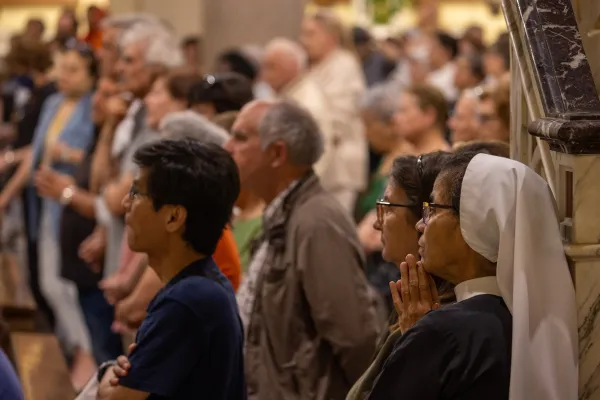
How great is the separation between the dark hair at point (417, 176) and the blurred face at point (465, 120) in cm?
274

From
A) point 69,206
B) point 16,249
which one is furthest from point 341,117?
point 16,249

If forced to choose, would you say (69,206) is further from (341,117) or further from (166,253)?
(166,253)

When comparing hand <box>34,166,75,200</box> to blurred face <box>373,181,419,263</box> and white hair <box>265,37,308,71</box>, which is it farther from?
blurred face <box>373,181,419,263</box>

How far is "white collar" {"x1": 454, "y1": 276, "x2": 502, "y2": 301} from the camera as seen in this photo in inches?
102

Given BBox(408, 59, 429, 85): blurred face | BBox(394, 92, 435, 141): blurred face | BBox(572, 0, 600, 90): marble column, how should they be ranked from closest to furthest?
1. BBox(572, 0, 600, 90): marble column
2. BBox(394, 92, 435, 141): blurred face
3. BBox(408, 59, 429, 85): blurred face

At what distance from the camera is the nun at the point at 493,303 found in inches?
96.2

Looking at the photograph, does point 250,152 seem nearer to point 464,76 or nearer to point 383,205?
point 383,205

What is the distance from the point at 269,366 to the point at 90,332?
2.69 meters

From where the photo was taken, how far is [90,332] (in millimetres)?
6535

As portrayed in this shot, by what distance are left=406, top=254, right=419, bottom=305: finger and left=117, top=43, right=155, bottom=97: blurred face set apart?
4016 mm

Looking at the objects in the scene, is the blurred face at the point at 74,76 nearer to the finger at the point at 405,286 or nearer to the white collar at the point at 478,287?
the finger at the point at 405,286

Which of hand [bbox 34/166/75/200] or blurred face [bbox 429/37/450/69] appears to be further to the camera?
blurred face [bbox 429/37/450/69]

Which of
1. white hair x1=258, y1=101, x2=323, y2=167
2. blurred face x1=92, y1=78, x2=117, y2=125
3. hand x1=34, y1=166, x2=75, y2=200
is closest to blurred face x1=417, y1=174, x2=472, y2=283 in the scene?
white hair x1=258, y1=101, x2=323, y2=167

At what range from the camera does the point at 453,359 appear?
243cm
